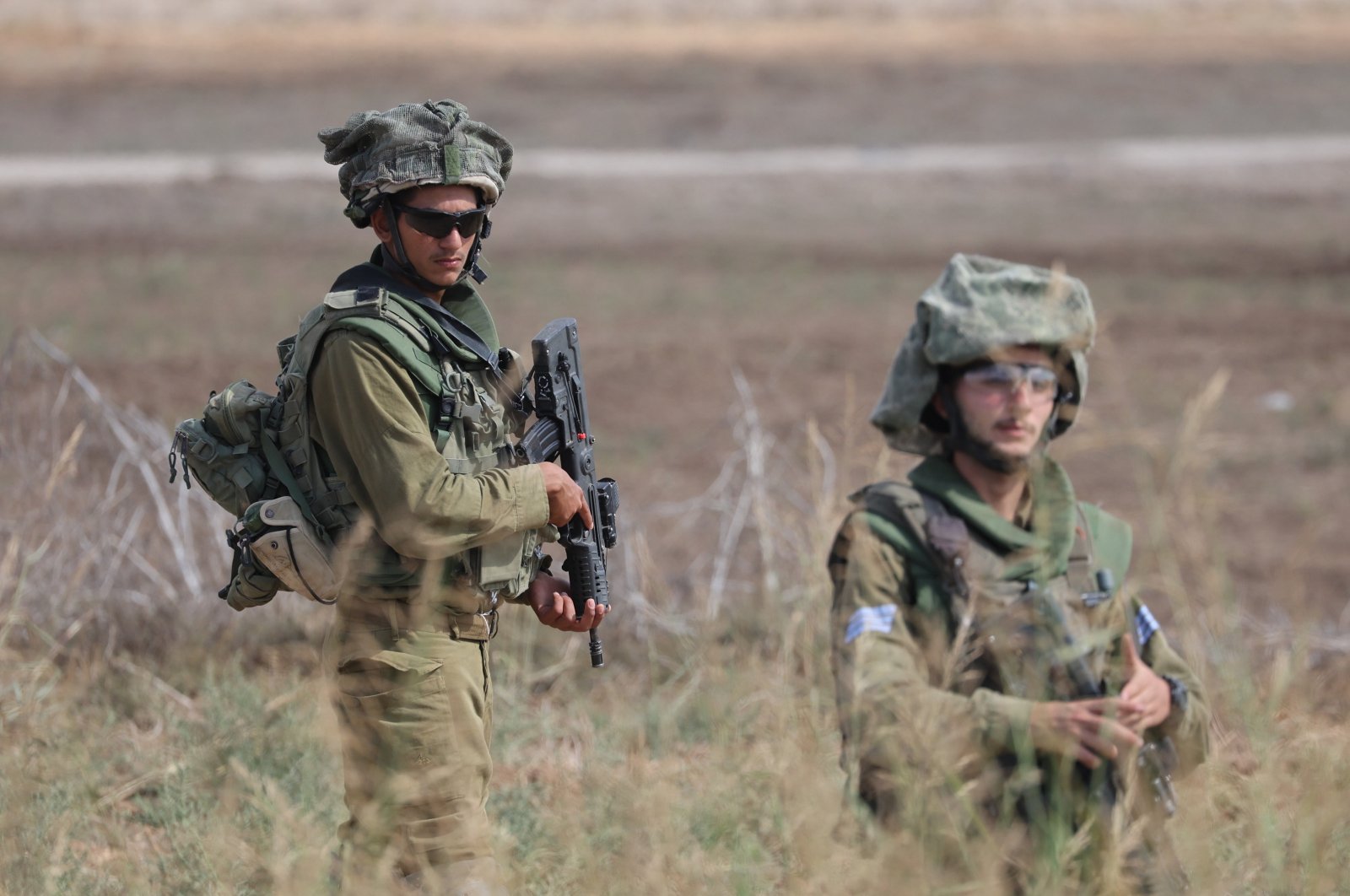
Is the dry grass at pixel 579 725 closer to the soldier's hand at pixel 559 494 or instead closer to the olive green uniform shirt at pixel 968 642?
the olive green uniform shirt at pixel 968 642

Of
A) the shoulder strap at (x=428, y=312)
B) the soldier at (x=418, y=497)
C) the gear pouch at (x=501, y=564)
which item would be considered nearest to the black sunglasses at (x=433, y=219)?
the soldier at (x=418, y=497)

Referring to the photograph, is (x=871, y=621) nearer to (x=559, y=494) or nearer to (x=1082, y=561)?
(x=1082, y=561)

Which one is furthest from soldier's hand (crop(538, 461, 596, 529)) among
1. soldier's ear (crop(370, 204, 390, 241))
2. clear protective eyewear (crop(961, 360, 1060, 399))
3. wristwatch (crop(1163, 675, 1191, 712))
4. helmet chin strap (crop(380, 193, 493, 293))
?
wristwatch (crop(1163, 675, 1191, 712))

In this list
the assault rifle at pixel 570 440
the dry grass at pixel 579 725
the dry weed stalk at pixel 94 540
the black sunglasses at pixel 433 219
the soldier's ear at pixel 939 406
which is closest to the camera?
the dry grass at pixel 579 725

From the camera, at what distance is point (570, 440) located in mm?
3172

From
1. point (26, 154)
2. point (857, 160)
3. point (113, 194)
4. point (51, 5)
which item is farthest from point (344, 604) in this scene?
point (51, 5)

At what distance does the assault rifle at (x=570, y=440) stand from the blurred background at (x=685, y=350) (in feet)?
1.18

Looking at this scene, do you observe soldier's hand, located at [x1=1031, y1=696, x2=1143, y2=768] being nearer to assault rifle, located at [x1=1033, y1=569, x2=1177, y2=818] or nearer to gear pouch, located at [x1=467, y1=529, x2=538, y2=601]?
assault rifle, located at [x1=1033, y1=569, x2=1177, y2=818]

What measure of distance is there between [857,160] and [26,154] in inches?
365

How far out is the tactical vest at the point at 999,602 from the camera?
9.77 feet

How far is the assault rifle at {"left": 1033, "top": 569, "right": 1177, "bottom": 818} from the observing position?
2.97 metres

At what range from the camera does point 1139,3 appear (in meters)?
30.3

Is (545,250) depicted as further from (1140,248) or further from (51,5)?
(51,5)

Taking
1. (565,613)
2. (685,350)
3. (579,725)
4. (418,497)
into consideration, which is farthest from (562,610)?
(685,350)
